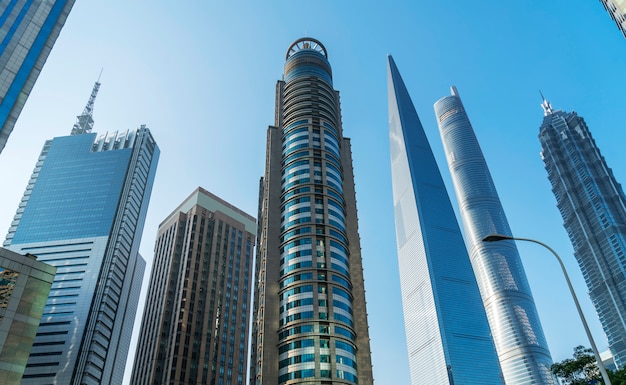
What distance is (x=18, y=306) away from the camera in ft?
194

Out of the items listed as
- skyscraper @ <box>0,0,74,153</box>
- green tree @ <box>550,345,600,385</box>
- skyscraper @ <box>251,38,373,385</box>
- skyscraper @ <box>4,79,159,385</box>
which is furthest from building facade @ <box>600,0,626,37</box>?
skyscraper @ <box>4,79,159,385</box>

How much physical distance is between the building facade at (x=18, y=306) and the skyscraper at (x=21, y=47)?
28648mm

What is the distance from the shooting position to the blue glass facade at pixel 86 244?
148750 millimetres

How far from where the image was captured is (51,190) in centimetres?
17888

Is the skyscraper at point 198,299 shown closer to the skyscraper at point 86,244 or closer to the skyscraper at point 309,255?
the skyscraper at point 86,244

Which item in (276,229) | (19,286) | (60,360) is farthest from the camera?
(60,360)

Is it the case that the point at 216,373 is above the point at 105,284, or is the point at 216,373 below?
below

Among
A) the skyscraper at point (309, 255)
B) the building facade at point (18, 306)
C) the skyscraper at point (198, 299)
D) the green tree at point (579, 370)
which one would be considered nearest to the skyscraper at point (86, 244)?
the skyscraper at point (198, 299)

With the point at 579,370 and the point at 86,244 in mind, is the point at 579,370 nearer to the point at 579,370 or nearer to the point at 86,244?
the point at 579,370

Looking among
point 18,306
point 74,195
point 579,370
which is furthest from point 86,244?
point 579,370

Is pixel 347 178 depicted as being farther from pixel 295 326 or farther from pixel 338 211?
pixel 295 326

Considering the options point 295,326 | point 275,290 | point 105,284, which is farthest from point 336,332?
point 105,284

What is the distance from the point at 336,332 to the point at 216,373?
72.0 m

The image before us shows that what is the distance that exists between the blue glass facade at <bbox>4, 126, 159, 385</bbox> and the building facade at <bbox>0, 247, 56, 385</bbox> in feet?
317
